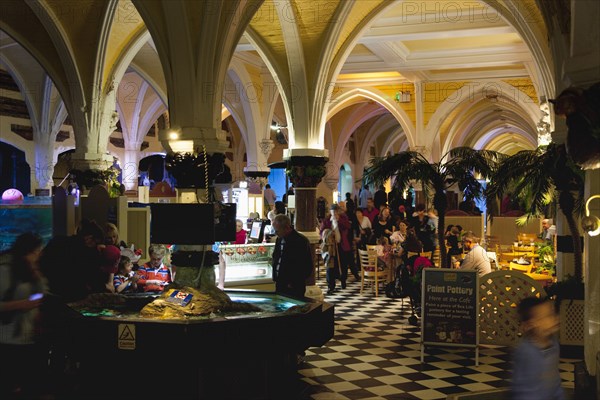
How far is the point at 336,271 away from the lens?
43.6 feet

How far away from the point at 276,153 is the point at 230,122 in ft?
10.5

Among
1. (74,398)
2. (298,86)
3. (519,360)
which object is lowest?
(74,398)

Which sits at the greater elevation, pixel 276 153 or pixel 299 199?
pixel 276 153

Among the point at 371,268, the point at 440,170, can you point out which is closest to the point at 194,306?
the point at 440,170

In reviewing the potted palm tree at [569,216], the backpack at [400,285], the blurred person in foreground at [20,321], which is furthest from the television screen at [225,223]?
the potted palm tree at [569,216]

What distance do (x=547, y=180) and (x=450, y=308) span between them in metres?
2.13

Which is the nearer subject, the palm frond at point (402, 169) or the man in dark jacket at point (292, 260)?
the man in dark jacket at point (292, 260)

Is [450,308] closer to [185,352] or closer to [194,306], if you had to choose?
[194,306]

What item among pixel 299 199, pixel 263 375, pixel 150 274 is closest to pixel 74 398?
pixel 263 375

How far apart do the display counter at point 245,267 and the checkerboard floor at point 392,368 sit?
4.09 ft

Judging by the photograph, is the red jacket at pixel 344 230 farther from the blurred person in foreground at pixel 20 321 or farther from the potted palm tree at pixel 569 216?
the blurred person in foreground at pixel 20 321

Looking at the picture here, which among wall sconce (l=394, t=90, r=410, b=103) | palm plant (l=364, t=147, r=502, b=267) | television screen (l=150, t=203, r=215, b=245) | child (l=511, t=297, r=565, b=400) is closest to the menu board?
palm plant (l=364, t=147, r=502, b=267)

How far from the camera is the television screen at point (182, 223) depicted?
665 centimetres

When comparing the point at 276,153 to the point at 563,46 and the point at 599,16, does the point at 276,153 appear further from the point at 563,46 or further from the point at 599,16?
the point at 599,16
